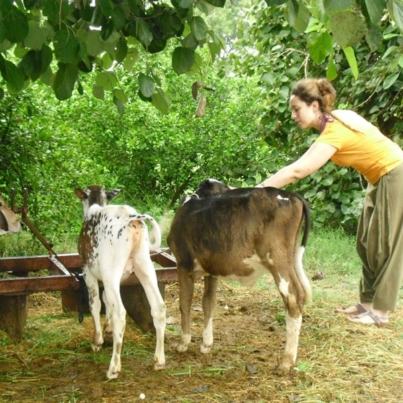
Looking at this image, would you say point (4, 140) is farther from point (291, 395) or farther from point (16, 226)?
point (291, 395)

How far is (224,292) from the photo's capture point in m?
6.43

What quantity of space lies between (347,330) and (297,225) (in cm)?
136

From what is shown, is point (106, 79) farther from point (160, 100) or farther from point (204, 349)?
point (204, 349)

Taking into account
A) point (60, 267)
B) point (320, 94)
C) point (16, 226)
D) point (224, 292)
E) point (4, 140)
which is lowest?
point (224, 292)

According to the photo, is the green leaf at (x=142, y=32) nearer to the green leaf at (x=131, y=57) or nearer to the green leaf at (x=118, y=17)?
the green leaf at (x=118, y=17)

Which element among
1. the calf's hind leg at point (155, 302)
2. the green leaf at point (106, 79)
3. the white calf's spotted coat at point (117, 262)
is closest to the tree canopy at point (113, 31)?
the green leaf at point (106, 79)

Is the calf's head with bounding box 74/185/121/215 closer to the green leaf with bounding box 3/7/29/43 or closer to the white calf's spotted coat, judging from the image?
the white calf's spotted coat

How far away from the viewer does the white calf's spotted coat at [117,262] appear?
3.97 m

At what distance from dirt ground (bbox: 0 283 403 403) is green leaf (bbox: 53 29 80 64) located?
2.02 metres

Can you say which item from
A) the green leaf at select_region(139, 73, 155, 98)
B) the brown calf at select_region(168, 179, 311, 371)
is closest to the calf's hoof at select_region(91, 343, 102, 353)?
the brown calf at select_region(168, 179, 311, 371)

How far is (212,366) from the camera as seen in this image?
14.0ft

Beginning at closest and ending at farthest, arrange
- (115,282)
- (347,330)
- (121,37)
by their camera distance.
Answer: (121,37), (115,282), (347,330)

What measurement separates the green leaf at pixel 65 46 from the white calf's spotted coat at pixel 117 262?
1435 millimetres

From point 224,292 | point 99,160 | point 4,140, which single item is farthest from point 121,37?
point 99,160
